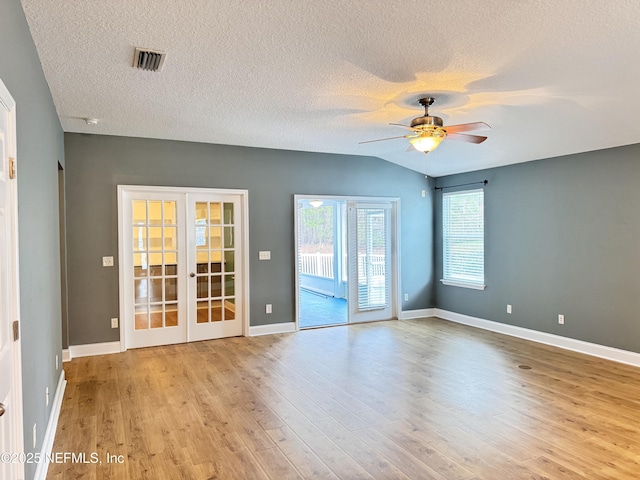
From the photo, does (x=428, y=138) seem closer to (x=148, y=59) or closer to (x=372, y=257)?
(x=148, y=59)

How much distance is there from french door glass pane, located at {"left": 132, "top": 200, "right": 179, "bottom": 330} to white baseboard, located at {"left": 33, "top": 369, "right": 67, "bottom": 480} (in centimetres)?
164

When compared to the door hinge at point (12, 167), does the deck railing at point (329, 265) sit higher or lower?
lower

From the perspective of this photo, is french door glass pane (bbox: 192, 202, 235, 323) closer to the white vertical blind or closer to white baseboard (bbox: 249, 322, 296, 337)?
white baseboard (bbox: 249, 322, 296, 337)

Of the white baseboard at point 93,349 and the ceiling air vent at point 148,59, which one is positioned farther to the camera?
the white baseboard at point 93,349

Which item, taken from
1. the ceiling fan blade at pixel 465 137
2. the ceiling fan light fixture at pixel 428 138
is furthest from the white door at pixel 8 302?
the ceiling fan blade at pixel 465 137

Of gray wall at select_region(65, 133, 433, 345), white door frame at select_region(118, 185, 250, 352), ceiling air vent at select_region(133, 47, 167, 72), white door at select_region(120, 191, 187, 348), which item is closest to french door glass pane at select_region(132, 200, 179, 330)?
white door at select_region(120, 191, 187, 348)

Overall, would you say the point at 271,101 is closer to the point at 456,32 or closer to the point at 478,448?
the point at 456,32

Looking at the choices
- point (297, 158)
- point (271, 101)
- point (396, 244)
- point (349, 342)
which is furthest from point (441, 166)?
point (271, 101)

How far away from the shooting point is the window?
270 inches

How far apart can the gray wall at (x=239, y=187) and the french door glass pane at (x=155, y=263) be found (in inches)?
11.0

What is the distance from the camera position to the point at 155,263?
5707 mm

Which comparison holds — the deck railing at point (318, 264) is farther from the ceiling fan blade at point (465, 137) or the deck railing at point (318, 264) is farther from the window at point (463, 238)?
the ceiling fan blade at point (465, 137)

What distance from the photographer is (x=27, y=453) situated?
7.25 ft

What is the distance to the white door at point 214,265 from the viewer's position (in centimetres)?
593
